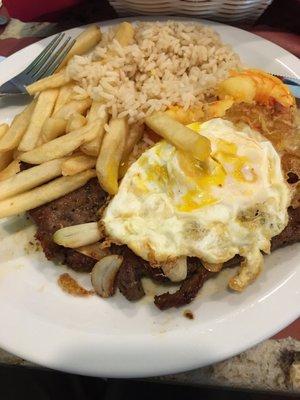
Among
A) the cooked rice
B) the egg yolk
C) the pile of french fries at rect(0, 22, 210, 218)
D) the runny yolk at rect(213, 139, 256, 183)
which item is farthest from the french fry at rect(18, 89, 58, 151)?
the runny yolk at rect(213, 139, 256, 183)

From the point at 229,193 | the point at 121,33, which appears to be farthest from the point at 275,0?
the point at 229,193

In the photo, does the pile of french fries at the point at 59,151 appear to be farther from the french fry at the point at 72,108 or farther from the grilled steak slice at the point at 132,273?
the grilled steak slice at the point at 132,273

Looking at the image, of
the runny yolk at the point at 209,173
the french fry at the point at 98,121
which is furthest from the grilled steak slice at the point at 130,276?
the french fry at the point at 98,121

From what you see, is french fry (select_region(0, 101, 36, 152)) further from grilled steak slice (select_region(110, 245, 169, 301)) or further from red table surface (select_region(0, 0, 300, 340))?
red table surface (select_region(0, 0, 300, 340))

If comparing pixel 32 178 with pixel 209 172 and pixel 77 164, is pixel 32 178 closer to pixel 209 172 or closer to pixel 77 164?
pixel 77 164

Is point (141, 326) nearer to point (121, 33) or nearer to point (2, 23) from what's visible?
point (121, 33)

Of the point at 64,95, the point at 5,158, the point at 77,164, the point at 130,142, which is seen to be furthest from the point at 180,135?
the point at 5,158

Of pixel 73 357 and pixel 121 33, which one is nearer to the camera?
pixel 73 357
